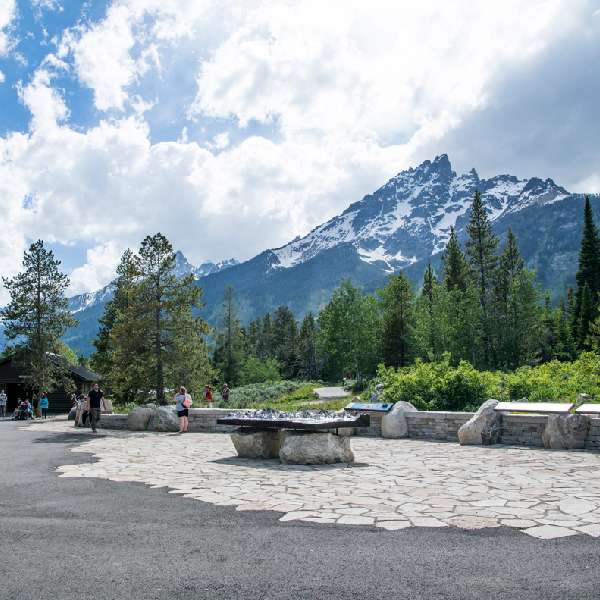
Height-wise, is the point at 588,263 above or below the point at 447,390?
above

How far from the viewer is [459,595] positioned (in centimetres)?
411

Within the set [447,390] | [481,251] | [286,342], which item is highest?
[481,251]

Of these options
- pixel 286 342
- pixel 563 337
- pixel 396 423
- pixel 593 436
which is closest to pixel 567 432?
pixel 593 436

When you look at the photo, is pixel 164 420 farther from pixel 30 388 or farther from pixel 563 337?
pixel 563 337

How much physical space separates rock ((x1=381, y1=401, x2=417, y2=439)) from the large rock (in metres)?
4.22

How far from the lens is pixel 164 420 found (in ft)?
63.1

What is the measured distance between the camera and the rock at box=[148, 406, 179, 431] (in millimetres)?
19109

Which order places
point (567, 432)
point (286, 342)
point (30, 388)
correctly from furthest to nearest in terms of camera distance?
1. point (286, 342)
2. point (30, 388)
3. point (567, 432)

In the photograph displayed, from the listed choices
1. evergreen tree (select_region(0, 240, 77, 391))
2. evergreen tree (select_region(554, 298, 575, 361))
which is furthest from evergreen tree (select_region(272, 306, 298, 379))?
evergreen tree (select_region(0, 240, 77, 391))

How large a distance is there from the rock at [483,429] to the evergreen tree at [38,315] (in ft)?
93.9

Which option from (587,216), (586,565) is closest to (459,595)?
(586,565)

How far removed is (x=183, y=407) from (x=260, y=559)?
13.6m

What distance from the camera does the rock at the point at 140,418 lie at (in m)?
19.9

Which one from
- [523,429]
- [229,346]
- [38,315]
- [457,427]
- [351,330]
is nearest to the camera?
[523,429]
